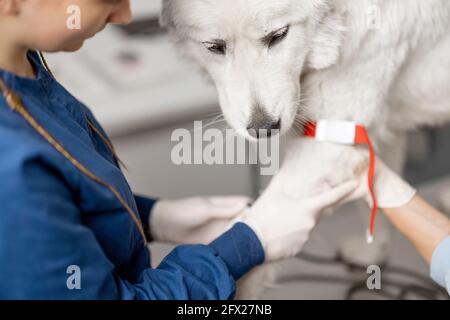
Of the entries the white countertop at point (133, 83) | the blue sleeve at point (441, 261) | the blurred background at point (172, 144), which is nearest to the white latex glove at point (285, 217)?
the blue sleeve at point (441, 261)

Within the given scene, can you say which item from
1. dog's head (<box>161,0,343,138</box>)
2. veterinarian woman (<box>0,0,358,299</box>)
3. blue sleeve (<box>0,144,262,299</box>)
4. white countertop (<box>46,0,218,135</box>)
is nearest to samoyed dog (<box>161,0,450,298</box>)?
dog's head (<box>161,0,343,138</box>)

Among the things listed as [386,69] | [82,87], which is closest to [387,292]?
[386,69]

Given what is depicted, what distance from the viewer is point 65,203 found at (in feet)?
1.64

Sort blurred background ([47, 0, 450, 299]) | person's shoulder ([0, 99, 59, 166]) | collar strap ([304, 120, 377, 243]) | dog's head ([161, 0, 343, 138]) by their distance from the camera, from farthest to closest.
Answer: blurred background ([47, 0, 450, 299]) < collar strap ([304, 120, 377, 243]) < dog's head ([161, 0, 343, 138]) < person's shoulder ([0, 99, 59, 166])

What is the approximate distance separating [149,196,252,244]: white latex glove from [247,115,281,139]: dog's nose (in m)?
0.16

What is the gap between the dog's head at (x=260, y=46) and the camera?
66cm

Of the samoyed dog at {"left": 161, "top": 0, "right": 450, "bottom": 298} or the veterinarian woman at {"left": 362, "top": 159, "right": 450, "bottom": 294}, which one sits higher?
the samoyed dog at {"left": 161, "top": 0, "right": 450, "bottom": 298}

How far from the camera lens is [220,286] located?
605 mm

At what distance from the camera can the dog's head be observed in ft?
2.15

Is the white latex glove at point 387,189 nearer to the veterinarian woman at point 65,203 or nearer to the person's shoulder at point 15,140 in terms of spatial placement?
the veterinarian woman at point 65,203

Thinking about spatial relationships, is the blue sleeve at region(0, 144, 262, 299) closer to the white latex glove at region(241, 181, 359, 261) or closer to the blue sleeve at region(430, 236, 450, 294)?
the white latex glove at region(241, 181, 359, 261)

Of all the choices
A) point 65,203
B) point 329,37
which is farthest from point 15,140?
point 329,37
